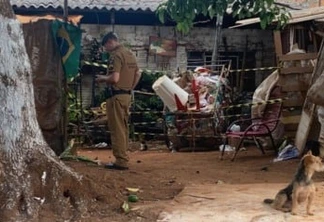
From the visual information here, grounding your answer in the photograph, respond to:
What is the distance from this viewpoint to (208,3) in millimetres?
7336

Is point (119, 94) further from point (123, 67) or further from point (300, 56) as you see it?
point (300, 56)

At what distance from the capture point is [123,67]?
8500mm

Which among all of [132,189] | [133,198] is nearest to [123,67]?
[132,189]

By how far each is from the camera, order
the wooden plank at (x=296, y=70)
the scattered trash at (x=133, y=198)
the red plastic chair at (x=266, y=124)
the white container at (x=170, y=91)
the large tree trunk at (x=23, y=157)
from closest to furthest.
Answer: the large tree trunk at (x=23, y=157) < the scattered trash at (x=133, y=198) < the wooden plank at (x=296, y=70) < the red plastic chair at (x=266, y=124) < the white container at (x=170, y=91)

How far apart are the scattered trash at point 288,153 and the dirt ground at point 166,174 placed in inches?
7.1

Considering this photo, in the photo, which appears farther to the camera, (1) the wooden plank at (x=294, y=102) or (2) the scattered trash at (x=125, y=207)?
(1) the wooden plank at (x=294, y=102)

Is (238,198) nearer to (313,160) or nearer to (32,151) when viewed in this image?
(313,160)

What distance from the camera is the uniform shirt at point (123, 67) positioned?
8.45 metres

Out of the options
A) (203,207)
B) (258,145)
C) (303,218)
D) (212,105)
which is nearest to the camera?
(303,218)

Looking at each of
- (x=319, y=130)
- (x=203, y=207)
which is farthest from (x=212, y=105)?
(x=203, y=207)

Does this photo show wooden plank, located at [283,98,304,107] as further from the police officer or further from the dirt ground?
the police officer

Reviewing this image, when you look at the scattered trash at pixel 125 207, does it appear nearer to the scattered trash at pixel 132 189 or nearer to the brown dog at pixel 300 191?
the scattered trash at pixel 132 189

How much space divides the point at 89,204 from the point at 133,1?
30.4ft

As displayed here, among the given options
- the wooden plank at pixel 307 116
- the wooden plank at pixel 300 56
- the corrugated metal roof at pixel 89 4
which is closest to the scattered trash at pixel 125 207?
the wooden plank at pixel 307 116
